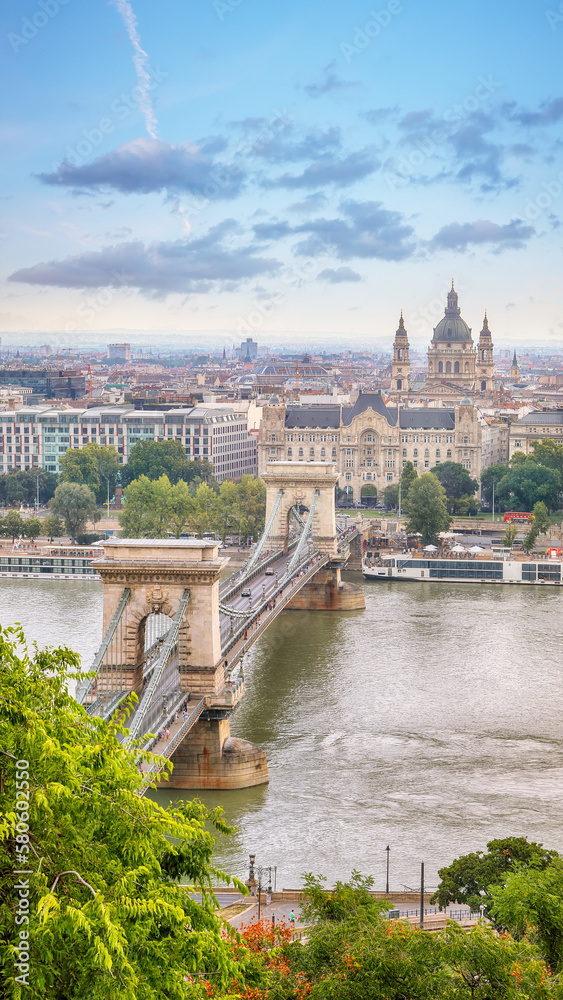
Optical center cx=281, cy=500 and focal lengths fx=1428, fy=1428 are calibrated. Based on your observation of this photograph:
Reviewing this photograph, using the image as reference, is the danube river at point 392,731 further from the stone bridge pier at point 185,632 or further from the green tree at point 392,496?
the green tree at point 392,496

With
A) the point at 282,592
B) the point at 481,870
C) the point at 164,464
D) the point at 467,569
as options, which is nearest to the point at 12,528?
the point at 164,464

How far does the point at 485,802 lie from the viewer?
27469 millimetres

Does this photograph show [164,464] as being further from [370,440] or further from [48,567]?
[48,567]

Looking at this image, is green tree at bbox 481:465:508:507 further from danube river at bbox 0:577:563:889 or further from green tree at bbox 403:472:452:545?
danube river at bbox 0:577:563:889

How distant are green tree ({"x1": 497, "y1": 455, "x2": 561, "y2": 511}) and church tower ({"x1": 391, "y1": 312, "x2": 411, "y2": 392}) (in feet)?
145

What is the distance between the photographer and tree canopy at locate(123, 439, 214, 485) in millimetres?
80688

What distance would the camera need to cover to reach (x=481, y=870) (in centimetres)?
2056

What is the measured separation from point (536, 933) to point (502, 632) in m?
29.6

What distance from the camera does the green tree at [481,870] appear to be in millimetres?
20328

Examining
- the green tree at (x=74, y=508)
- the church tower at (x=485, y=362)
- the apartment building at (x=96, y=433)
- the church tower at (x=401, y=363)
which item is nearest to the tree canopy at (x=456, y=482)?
the apartment building at (x=96, y=433)

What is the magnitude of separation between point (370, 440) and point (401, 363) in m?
35.4

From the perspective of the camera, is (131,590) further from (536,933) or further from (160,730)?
(536,933)

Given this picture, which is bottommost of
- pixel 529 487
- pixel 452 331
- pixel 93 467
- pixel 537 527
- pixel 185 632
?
pixel 537 527

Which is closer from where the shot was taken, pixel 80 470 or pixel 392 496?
pixel 80 470
